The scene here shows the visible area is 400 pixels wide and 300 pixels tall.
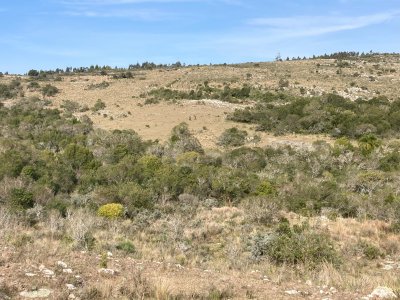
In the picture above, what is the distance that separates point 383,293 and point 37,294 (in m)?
4.59

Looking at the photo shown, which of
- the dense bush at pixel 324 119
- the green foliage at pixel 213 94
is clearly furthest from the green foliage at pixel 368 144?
the green foliage at pixel 213 94

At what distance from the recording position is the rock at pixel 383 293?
649 centimetres

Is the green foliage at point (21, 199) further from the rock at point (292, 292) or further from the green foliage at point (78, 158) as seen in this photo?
the rock at point (292, 292)

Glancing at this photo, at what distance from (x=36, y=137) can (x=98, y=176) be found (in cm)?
1266

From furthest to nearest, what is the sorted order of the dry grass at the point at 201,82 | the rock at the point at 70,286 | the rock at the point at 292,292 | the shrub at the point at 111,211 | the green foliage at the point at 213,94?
the green foliage at the point at 213,94, the dry grass at the point at 201,82, the shrub at the point at 111,211, the rock at the point at 292,292, the rock at the point at 70,286

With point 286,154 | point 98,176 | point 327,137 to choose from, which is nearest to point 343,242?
point 98,176

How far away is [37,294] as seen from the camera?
5.74m

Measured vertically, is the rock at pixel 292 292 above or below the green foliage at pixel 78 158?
above

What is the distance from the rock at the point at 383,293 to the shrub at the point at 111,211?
400 inches

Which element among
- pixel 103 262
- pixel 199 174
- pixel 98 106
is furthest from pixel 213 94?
pixel 103 262

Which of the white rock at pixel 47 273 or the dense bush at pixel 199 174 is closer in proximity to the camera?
the white rock at pixel 47 273

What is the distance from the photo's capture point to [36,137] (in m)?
31.2

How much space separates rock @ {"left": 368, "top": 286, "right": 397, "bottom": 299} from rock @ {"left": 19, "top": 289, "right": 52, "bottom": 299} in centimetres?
429

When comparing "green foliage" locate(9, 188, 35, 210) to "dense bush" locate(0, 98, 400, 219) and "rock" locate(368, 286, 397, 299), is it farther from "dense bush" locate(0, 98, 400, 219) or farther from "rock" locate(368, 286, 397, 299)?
"rock" locate(368, 286, 397, 299)
